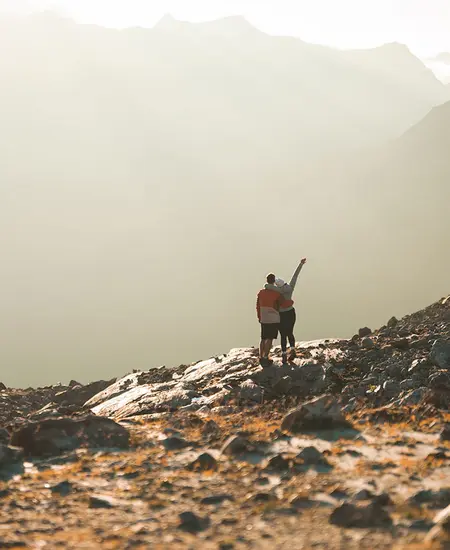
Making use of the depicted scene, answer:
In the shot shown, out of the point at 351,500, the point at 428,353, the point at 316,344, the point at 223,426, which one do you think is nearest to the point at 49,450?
the point at 223,426

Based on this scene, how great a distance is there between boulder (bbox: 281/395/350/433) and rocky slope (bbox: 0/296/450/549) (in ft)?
0.07

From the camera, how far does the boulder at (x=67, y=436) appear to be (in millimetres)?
11688

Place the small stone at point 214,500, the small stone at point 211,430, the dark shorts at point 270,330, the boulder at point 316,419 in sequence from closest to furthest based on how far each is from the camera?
the small stone at point 214,500 → the boulder at point 316,419 → the small stone at point 211,430 → the dark shorts at point 270,330

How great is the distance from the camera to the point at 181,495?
28.7 feet

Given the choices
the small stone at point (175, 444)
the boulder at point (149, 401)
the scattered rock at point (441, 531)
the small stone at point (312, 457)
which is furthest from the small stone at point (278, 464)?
the boulder at point (149, 401)

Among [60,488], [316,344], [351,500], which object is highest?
[316,344]

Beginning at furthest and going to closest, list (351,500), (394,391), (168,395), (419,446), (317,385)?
(168,395) → (317,385) → (394,391) → (419,446) → (351,500)

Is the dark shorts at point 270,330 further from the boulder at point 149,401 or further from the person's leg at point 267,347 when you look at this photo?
the boulder at point 149,401

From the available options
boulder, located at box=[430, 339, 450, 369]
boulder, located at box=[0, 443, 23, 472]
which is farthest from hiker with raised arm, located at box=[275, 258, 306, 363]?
boulder, located at box=[0, 443, 23, 472]

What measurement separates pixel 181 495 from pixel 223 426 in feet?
16.2

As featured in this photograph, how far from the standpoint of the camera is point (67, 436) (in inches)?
482

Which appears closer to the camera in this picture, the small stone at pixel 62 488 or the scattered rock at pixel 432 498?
the scattered rock at pixel 432 498

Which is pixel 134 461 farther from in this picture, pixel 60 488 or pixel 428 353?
pixel 428 353

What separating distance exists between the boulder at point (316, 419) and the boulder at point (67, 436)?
3271mm
